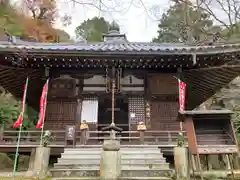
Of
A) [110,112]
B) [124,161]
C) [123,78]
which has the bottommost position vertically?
[124,161]

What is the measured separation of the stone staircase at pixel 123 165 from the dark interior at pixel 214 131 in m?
1.42

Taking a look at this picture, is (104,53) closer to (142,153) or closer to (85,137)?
(85,137)

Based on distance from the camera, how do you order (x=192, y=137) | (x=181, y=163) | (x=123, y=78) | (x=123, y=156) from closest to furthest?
(x=192, y=137), (x=181, y=163), (x=123, y=156), (x=123, y=78)

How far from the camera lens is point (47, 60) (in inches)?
376

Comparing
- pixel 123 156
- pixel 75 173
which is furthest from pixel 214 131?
pixel 75 173

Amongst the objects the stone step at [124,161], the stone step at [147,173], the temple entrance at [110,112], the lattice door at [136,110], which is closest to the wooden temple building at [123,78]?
the lattice door at [136,110]

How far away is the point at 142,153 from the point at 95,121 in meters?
3.03

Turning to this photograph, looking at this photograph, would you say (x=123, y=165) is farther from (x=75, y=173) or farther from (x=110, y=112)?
(x=110, y=112)

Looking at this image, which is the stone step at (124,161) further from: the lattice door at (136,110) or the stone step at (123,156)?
the lattice door at (136,110)

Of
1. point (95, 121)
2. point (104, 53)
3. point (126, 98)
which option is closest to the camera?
point (104, 53)

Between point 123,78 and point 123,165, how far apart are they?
15.2 feet

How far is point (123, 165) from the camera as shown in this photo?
23.8 feet

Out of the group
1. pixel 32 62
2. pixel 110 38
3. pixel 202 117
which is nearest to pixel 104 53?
pixel 32 62

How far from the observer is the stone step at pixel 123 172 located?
6695 millimetres
